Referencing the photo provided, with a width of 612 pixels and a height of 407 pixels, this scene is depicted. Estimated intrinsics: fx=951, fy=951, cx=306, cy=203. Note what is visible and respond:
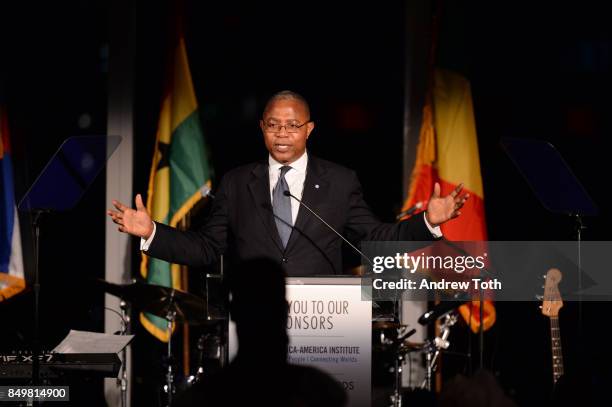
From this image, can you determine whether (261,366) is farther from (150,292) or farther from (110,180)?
(110,180)

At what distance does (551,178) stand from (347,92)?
79.1 inches

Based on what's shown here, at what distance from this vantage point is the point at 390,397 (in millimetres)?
5582

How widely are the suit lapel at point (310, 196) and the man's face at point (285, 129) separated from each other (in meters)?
Result: 0.12

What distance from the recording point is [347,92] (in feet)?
21.7

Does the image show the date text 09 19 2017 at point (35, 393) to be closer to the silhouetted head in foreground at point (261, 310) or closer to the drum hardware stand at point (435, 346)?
the drum hardware stand at point (435, 346)

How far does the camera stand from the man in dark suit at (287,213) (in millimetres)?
4281

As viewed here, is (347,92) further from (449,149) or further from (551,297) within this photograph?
(551,297)

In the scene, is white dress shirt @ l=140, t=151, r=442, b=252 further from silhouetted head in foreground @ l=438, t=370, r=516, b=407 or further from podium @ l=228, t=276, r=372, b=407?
silhouetted head in foreground @ l=438, t=370, r=516, b=407

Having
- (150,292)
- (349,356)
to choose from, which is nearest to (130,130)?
(150,292)

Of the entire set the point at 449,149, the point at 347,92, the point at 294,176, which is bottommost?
the point at 294,176

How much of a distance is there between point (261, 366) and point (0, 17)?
5.23m

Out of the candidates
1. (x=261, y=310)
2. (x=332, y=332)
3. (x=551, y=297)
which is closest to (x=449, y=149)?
(x=551, y=297)

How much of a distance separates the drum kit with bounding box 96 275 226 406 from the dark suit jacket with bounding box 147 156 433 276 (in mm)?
859

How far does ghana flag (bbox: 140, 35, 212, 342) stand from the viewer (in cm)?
604
